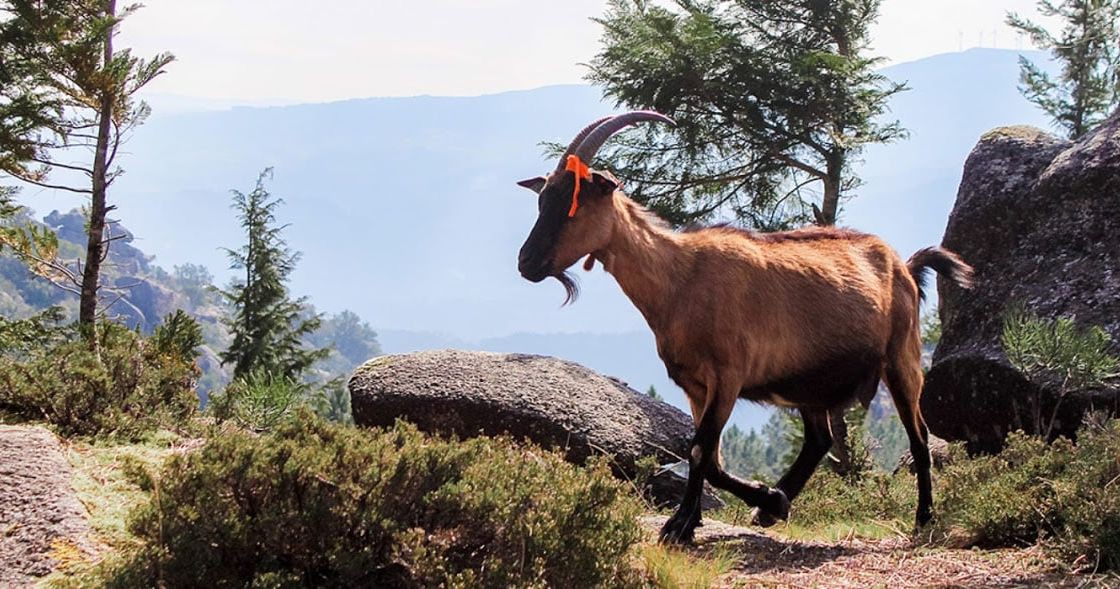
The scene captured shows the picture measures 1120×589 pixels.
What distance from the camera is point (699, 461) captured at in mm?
6500

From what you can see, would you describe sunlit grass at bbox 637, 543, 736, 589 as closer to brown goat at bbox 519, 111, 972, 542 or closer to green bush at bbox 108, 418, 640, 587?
green bush at bbox 108, 418, 640, 587

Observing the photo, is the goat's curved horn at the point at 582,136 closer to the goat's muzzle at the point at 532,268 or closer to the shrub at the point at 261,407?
the goat's muzzle at the point at 532,268

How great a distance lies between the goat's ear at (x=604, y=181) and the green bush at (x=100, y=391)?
9.80 feet

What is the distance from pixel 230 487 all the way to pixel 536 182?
3447 millimetres

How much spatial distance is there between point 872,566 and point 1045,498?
0.99 metres

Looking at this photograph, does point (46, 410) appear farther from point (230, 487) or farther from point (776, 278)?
point (776, 278)

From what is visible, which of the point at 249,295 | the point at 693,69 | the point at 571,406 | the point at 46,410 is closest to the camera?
the point at 46,410

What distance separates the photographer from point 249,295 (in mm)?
25922

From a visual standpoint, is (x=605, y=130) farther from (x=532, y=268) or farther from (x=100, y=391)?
(x=100, y=391)

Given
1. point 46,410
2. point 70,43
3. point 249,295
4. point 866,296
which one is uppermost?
point 70,43

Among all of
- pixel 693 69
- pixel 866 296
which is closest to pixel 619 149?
pixel 693 69

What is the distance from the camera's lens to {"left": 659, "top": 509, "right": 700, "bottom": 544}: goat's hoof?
6207 mm

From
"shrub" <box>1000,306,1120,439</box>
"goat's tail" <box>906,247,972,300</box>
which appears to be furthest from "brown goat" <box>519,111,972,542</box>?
"shrub" <box>1000,306,1120,439</box>

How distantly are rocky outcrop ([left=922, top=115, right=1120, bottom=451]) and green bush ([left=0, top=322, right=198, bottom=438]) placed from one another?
6428 millimetres
